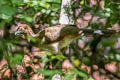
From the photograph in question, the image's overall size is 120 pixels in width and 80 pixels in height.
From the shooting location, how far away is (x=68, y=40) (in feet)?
6.58

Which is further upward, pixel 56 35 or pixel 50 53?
pixel 56 35

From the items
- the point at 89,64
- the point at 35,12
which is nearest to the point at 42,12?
the point at 35,12

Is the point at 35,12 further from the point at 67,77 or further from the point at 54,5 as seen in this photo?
the point at 67,77

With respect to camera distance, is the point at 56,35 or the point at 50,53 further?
the point at 50,53

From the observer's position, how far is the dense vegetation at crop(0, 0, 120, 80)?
189 centimetres

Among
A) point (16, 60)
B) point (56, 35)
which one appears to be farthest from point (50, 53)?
point (16, 60)

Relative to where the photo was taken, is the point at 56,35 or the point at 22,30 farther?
the point at 22,30

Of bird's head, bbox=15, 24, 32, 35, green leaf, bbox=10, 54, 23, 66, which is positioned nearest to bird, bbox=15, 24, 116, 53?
bird's head, bbox=15, 24, 32, 35

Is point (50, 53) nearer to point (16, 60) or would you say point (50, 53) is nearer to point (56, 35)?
point (56, 35)

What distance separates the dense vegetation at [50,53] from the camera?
74.6 inches

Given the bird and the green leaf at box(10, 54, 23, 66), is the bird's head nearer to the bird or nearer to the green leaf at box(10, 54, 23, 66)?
the bird

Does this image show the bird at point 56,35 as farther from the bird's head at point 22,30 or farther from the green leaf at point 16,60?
the green leaf at point 16,60

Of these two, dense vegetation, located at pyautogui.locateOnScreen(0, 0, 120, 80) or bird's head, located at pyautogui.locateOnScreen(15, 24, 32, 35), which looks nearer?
dense vegetation, located at pyautogui.locateOnScreen(0, 0, 120, 80)

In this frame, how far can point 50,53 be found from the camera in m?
2.14
